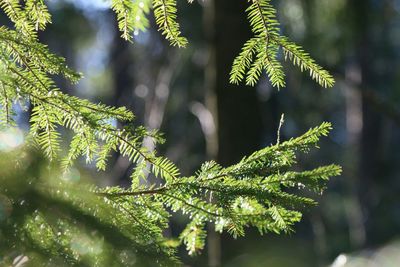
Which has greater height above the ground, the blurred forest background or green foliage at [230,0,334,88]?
the blurred forest background

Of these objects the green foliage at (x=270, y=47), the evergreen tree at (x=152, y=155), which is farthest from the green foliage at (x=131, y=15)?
the green foliage at (x=270, y=47)

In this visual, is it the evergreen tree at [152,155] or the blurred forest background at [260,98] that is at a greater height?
the blurred forest background at [260,98]

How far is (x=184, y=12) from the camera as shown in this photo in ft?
30.7

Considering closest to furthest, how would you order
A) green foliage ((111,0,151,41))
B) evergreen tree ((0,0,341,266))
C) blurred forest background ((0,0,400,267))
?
green foliage ((111,0,151,41)) → evergreen tree ((0,0,341,266)) → blurred forest background ((0,0,400,267))

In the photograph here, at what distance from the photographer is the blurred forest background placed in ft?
14.5

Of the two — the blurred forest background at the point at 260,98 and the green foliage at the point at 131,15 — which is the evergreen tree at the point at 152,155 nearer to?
the green foliage at the point at 131,15

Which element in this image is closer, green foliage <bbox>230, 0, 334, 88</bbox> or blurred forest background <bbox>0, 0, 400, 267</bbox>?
green foliage <bbox>230, 0, 334, 88</bbox>

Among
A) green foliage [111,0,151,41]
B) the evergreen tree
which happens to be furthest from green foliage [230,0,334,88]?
green foliage [111,0,151,41]

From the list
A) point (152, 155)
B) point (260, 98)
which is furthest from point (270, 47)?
point (260, 98)

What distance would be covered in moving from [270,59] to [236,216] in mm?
373

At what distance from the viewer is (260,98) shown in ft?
15.5

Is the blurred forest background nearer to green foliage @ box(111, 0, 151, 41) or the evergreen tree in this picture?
green foliage @ box(111, 0, 151, 41)

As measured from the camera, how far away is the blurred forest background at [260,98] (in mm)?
4418

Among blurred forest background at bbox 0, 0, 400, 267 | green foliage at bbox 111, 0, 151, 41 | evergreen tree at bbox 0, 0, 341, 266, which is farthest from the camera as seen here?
blurred forest background at bbox 0, 0, 400, 267
